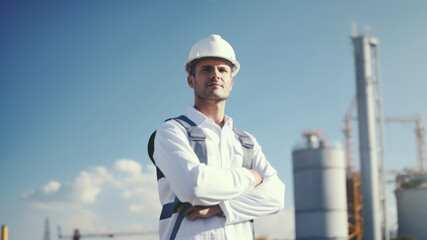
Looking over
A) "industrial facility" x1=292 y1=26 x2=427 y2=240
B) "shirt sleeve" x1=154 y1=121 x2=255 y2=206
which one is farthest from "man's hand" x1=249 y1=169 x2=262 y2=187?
"industrial facility" x1=292 y1=26 x2=427 y2=240

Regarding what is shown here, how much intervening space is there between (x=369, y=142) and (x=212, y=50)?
1303 inches

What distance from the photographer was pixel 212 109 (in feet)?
9.91

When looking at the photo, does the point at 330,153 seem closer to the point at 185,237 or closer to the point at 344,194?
the point at 344,194

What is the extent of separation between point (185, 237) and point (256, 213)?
17.9 inches

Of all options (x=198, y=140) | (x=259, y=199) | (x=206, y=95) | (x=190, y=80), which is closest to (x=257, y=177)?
(x=259, y=199)

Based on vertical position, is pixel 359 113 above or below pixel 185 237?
above

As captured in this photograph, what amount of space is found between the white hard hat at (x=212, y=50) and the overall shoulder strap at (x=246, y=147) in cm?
45

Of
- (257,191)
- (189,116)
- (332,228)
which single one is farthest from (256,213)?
(332,228)

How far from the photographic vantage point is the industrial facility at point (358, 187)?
34281mm

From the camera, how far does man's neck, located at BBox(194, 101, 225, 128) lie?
3016 mm

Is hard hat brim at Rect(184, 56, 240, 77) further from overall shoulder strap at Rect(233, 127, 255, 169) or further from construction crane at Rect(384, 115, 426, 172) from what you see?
construction crane at Rect(384, 115, 426, 172)

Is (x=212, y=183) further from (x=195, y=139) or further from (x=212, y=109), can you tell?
(x=212, y=109)

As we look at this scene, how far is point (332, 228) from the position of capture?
34.3m

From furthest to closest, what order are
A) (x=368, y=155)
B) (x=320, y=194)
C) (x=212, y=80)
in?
(x=320, y=194)
(x=368, y=155)
(x=212, y=80)
